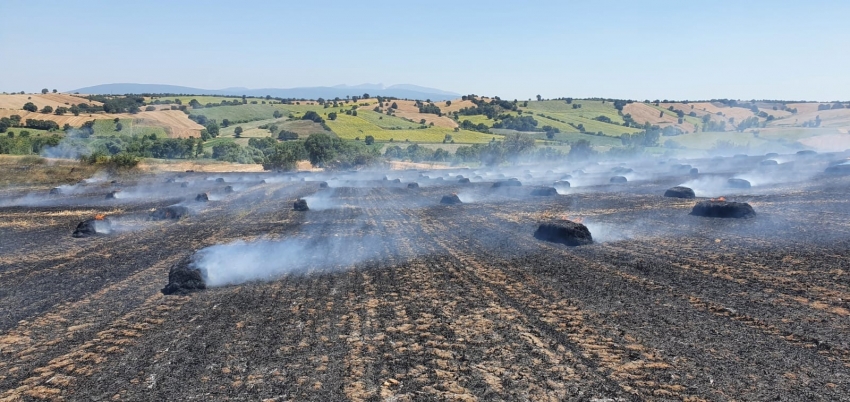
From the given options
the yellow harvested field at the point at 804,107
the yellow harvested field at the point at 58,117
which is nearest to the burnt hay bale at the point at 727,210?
the yellow harvested field at the point at 58,117

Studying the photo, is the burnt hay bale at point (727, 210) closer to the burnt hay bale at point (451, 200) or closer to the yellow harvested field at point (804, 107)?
the burnt hay bale at point (451, 200)

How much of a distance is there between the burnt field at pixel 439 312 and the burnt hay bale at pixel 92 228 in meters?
0.41

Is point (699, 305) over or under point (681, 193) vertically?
over

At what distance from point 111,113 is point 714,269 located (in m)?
139

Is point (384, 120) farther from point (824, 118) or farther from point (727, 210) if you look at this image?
point (727, 210)

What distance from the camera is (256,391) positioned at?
852 centimetres

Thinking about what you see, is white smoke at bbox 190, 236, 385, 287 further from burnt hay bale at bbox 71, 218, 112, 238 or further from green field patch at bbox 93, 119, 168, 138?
green field patch at bbox 93, 119, 168, 138

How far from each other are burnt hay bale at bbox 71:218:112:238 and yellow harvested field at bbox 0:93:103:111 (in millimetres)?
105785

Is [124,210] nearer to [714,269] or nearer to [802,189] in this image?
[714,269]

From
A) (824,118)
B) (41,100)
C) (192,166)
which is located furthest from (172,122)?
(824,118)

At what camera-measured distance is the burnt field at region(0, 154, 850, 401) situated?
8703 mm

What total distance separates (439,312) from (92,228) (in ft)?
72.1

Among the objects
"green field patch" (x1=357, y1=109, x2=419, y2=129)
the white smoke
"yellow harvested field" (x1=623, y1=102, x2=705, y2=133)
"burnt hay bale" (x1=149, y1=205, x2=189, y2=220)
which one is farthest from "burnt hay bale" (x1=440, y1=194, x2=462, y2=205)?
"yellow harvested field" (x1=623, y1=102, x2=705, y2=133)

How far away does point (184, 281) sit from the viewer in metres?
15.5
